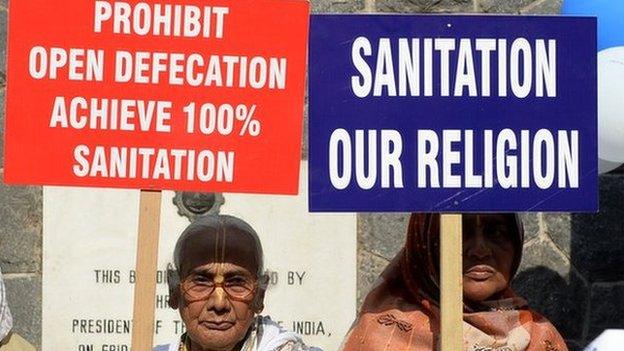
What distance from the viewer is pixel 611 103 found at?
20.1ft

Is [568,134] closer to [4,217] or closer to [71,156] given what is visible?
[71,156]

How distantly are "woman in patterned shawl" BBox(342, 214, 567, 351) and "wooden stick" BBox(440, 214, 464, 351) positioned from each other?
298mm

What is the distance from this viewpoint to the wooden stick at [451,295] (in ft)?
16.8

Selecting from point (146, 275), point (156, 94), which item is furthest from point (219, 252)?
point (156, 94)

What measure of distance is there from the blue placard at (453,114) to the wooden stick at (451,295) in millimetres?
101

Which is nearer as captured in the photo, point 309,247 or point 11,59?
point 11,59

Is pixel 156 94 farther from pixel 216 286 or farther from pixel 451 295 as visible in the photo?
pixel 451 295

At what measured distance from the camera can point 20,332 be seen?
7.21 meters

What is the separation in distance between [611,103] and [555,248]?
4.57ft

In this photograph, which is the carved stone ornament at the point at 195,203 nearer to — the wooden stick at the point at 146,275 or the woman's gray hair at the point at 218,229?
the woman's gray hair at the point at 218,229

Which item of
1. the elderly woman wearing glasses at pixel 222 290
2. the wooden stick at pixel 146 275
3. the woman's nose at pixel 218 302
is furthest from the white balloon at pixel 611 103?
the wooden stick at pixel 146 275

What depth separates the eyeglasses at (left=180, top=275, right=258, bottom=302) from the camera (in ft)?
17.3

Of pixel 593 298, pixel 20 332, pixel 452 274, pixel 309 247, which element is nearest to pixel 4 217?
pixel 20 332

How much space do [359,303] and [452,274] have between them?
87.5 inches
